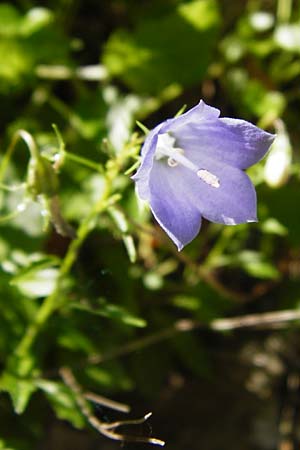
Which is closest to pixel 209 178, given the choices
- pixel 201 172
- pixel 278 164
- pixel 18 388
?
pixel 201 172

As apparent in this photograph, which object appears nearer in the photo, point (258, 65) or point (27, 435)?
point (27, 435)

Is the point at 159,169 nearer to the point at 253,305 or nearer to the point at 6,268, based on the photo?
the point at 6,268

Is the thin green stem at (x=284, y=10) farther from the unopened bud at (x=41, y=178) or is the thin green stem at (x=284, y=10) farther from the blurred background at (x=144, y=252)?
the unopened bud at (x=41, y=178)

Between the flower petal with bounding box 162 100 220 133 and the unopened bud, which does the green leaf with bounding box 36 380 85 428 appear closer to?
the unopened bud

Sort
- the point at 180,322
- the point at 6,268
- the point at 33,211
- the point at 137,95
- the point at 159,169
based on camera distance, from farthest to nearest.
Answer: the point at 137,95 < the point at 180,322 < the point at 33,211 < the point at 6,268 < the point at 159,169

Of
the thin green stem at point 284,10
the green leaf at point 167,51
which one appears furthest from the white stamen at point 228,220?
the thin green stem at point 284,10

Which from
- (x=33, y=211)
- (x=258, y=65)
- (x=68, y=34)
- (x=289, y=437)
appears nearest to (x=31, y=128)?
(x=33, y=211)

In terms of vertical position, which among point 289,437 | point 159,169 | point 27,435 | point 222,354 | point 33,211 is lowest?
point 289,437
